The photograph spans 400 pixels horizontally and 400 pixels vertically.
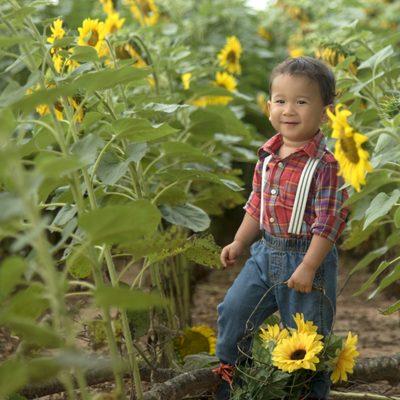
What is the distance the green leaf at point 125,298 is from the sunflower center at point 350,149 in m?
0.60

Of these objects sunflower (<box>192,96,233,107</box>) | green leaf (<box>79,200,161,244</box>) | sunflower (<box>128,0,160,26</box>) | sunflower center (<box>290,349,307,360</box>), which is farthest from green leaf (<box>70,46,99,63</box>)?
sunflower (<box>128,0,160,26</box>)

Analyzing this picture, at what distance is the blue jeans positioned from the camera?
232 cm

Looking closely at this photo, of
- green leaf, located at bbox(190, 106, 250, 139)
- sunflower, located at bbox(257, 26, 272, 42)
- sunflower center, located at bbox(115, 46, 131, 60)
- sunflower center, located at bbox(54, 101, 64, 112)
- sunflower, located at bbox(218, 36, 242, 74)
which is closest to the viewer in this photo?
sunflower center, located at bbox(54, 101, 64, 112)

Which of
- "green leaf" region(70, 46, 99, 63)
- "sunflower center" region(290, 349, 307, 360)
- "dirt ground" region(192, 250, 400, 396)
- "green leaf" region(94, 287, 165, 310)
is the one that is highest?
"green leaf" region(70, 46, 99, 63)

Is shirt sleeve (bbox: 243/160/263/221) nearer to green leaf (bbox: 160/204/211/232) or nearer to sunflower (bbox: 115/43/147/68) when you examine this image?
green leaf (bbox: 160/204/211/232)

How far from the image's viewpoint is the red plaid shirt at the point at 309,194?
2.24m

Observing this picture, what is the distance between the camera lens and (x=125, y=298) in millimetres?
1394

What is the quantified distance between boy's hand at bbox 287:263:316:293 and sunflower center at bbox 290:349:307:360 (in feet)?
0.47

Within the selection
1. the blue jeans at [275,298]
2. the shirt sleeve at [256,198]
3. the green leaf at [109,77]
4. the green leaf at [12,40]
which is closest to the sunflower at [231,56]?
the shirt sleeve at [256,198]

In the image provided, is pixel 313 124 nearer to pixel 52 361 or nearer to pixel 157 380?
pixel 157 380

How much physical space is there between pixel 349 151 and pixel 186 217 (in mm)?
916

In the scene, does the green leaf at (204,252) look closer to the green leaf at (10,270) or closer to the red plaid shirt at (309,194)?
the red plaid shirt at (309,194)

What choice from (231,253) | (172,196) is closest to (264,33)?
(172,196)

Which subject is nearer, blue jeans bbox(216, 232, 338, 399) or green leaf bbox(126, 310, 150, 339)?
blue jeans bbox(216, 232, 338, 399)
